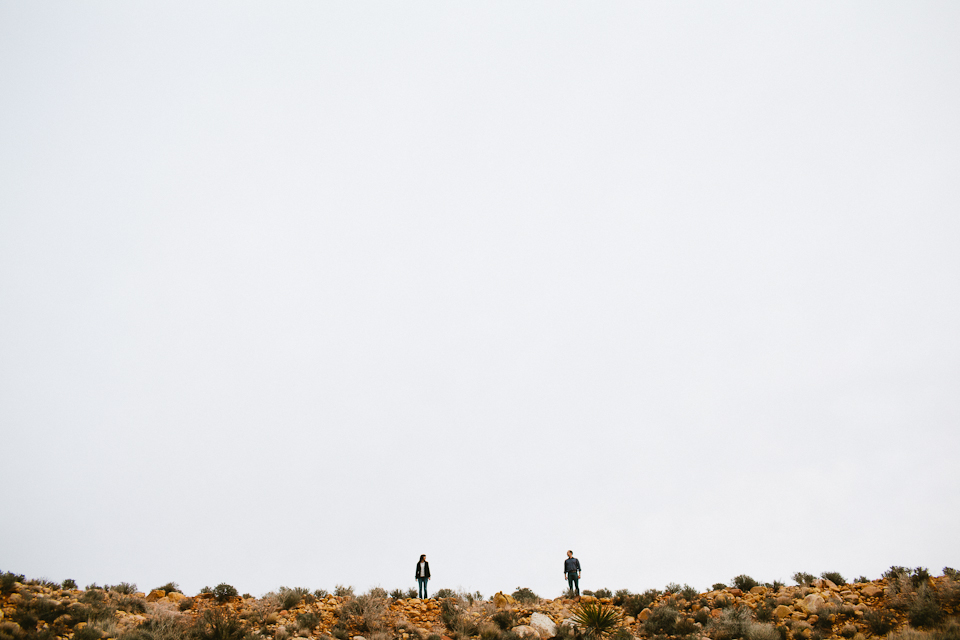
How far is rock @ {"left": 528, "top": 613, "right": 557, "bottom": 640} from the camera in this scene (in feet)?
44.8

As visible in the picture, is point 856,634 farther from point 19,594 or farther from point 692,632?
point 19,594

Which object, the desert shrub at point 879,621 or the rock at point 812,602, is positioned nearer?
the desert shrub at point 879,621

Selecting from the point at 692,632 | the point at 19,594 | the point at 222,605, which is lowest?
the point at 692,632

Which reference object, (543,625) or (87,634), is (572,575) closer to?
(543,625)

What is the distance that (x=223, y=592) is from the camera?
51.0ft

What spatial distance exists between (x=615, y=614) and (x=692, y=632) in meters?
2.13

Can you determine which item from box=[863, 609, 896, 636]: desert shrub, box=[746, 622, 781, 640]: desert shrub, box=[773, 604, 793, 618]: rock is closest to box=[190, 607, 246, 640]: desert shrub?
box=[746, 622, 781, 640]: desert shrub

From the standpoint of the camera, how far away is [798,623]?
1280 centimetres

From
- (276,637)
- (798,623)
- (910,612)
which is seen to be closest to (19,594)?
(276,637)

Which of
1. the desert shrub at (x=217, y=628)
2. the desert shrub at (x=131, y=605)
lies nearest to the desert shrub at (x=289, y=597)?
the desert shrub at (x=217, y=628)

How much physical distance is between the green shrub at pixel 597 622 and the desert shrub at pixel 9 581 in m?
15.5

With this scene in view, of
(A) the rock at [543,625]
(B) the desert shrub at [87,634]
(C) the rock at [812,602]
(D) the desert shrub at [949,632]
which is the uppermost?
(B) the desert shrub at [87,634]

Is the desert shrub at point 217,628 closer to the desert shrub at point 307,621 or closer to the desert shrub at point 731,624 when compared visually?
the desert shrub at point 307,621

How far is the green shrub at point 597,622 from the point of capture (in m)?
13.6
